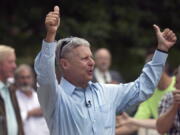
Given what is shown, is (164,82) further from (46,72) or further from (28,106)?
(46,72)

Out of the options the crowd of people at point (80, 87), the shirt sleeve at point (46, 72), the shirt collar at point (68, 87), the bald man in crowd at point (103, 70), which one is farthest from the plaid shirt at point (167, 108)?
the bald man in crowd at point (103, 70)

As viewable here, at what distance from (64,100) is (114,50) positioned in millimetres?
11229

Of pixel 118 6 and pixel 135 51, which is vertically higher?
pixel 118 6

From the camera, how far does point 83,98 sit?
494 cm

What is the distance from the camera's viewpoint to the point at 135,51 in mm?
15438

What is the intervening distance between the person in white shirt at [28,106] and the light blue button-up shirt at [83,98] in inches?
135

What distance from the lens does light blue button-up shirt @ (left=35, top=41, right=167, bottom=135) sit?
462cm

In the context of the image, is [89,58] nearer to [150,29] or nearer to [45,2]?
[45,2]

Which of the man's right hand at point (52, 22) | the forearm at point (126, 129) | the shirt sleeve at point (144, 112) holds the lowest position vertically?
the forearm at point (126, 129)

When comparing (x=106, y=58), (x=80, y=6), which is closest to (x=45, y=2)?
(x=80, y=6)

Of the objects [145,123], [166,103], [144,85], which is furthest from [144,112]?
[144,85]

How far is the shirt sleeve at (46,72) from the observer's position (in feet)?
15.0

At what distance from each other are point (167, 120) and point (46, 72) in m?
1.98

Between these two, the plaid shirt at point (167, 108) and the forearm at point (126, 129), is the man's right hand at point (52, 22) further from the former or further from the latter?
the forearm at point (126, 129)
